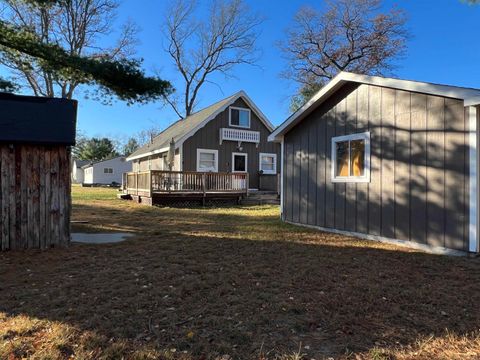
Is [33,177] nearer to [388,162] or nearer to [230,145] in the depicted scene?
[388,162]

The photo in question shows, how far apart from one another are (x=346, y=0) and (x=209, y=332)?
95.9 ft

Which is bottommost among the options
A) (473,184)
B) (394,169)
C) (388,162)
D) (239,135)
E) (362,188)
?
(362,188)

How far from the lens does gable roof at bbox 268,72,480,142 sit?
5621mm

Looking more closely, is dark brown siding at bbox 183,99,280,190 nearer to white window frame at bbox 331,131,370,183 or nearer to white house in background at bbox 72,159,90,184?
white window frame at bbox 331,131,370,183

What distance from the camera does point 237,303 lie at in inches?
144

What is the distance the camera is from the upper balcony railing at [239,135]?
748 inches

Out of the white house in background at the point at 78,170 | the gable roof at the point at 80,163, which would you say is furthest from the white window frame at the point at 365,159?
the gable roof at the point at 80,163

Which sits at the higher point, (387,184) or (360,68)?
(360,68)

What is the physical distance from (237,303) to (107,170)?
4457 centimetres

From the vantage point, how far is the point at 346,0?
26.6m

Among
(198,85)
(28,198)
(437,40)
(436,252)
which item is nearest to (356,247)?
(436,252)

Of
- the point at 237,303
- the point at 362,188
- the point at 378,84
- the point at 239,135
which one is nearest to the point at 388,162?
the point at 362,188

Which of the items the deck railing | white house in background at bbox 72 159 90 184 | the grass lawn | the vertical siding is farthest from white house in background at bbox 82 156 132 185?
the grass lawn

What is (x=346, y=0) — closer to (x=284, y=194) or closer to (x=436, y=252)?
(x=284, y=194)
